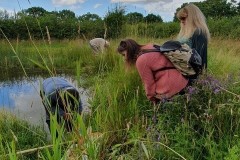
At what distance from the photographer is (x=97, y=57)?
411 inches

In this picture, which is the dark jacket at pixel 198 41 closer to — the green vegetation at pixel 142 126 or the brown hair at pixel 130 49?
the green vegetation at pixel 142 126

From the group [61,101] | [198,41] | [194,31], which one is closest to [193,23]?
[194,31]

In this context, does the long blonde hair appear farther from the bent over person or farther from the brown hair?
the bent over person

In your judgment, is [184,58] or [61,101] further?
[61,101]

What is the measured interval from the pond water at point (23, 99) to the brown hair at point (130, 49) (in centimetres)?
117

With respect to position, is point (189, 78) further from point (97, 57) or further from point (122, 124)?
point (97, 57)

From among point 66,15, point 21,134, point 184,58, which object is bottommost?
point 21,134

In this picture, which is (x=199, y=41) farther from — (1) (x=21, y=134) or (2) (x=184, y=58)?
(1) (x=21, y=134)

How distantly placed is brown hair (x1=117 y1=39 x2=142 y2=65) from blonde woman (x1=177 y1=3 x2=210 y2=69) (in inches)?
24.4

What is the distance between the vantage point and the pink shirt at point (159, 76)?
13.0ft

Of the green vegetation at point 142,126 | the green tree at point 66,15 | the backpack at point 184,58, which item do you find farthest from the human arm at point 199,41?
the green tree at point 66,15

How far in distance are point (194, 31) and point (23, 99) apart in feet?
14.1

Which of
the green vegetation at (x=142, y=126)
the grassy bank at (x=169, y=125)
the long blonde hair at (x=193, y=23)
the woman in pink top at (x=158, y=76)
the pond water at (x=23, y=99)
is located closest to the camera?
the green vegetation at (x=142, y=126)

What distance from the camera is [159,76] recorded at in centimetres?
407
